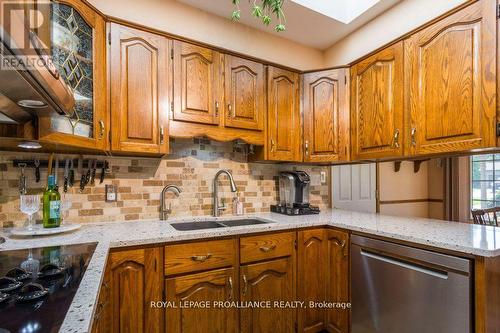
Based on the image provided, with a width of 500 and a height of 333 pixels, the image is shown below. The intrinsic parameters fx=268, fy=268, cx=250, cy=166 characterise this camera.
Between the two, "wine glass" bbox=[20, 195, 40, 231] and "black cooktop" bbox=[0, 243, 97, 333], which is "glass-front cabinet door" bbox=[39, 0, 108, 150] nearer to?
"wine glass" bbox=[20, 195, 40, 231]

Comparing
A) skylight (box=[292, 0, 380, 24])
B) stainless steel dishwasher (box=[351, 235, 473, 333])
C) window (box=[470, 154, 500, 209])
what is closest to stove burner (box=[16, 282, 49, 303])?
stainless steel dishwasher (box=[351, 235, 473, 333])

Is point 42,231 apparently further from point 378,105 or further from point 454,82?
point 454,82

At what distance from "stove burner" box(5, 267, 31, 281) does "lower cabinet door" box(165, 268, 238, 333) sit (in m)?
0.69

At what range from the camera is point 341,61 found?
104 inches

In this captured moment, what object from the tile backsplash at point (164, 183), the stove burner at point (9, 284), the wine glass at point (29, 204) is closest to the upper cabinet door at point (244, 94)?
the tile backsplash at point (164, 183)

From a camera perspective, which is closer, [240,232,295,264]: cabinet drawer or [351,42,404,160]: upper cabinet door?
[240,232,295,264]: cabinet drawer

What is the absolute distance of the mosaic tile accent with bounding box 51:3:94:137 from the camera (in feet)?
4.31

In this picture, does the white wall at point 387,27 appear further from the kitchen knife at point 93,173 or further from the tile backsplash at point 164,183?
the kitchen knife at point 93,173

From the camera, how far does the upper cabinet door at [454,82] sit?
1.38m

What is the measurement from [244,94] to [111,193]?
118cm

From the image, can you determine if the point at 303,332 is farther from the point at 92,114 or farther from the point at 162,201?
the point at 92,114

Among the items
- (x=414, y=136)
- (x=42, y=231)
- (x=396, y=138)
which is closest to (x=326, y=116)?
(x=396, y=138)

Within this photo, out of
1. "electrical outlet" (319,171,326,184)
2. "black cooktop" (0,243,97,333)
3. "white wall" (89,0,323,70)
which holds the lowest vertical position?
"black cooktop" (0,243,97,333)

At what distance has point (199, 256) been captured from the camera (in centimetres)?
151
